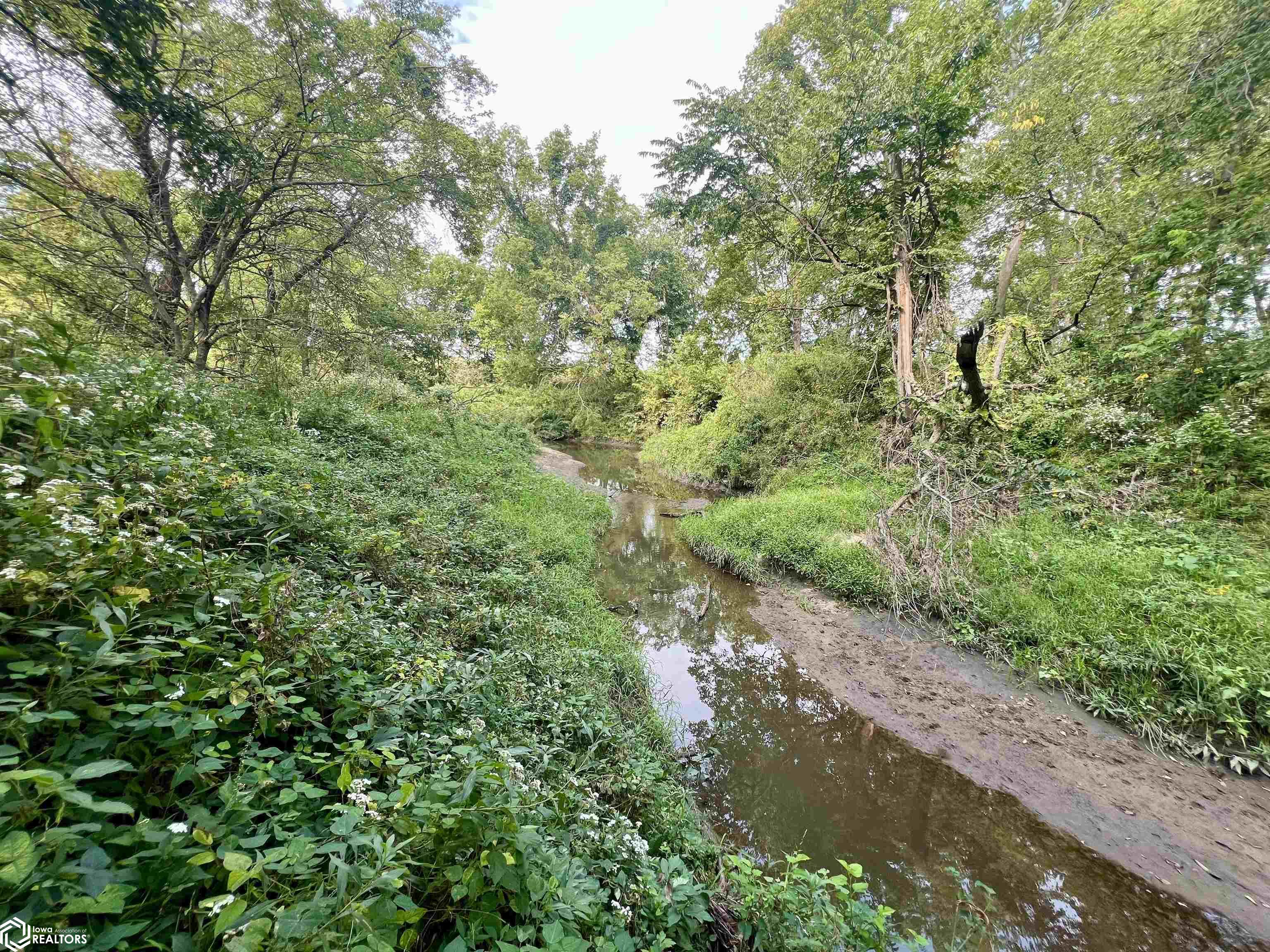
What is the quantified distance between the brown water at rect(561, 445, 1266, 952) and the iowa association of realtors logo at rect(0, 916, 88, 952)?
3.75 meters

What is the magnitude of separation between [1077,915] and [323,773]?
490 cm

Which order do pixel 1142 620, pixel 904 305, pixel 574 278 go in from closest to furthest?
1. pixel 1142 620
2. pixel 904 305
3. pixel 574 278

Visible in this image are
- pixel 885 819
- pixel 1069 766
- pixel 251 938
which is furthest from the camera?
pixel 1069 766

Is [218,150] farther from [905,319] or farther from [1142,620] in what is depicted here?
[905,319]

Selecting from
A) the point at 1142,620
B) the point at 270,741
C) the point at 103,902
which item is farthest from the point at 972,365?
the point at 103,902

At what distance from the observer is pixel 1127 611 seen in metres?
4.70

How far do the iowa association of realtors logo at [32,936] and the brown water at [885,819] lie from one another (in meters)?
3.75

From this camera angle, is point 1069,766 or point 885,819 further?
point 1069,766

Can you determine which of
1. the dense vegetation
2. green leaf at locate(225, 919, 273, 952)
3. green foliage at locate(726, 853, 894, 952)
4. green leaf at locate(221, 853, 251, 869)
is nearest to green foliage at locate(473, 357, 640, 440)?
the dense vegetation

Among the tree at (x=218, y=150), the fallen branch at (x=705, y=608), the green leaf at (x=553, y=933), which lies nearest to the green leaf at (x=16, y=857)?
the green leaf at (x=553, y=933)

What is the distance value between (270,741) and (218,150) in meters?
6.12

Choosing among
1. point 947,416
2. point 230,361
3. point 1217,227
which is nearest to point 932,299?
point 947,416

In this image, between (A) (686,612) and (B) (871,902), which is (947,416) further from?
(B) (871,902)
